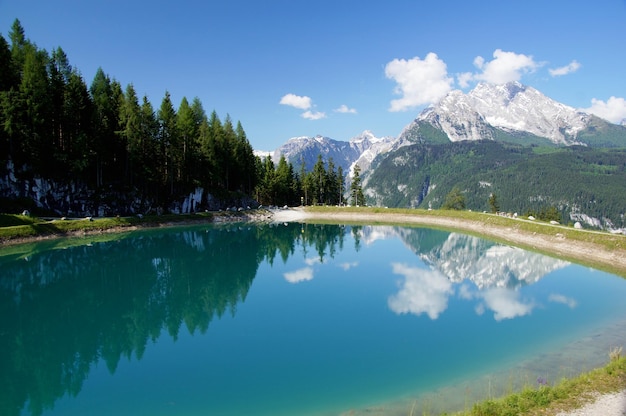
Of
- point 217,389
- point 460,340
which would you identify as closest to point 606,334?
point 460,340

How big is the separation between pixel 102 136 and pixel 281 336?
61.1 metres

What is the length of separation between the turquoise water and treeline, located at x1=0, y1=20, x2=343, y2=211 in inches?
886

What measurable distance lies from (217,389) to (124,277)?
25.2 metres

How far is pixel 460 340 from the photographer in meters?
20.8

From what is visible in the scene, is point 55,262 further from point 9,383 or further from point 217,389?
point 217,389

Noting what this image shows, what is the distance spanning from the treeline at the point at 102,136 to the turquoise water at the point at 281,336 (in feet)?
73.8

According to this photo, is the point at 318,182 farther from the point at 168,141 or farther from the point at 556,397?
the point at 556,397

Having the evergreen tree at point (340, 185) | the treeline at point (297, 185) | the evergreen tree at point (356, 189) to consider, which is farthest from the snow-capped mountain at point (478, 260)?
the evergreen tree at point (340, 185)

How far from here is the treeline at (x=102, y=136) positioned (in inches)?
2235

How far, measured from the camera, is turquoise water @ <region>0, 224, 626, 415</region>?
48.0ft

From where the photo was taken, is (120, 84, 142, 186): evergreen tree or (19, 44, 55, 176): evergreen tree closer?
(19, 44, 55, 176): evergreen tree

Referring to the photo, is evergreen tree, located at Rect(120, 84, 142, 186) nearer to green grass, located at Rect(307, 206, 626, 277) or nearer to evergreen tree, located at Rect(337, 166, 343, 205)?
green grass, located at Rect(307, 206, 626, 277)

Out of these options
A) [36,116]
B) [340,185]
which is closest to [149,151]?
[36,116]

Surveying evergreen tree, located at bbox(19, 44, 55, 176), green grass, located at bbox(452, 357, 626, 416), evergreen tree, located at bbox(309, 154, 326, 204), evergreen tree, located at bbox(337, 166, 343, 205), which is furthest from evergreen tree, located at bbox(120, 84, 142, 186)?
green grass, located at bbox(452, 357, 626, 416)
